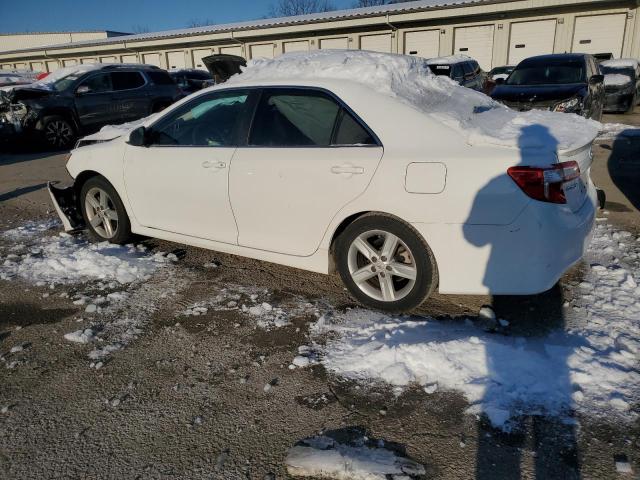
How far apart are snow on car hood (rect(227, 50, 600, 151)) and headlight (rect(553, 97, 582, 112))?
528 centimetres

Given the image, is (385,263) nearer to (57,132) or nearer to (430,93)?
(430,93)

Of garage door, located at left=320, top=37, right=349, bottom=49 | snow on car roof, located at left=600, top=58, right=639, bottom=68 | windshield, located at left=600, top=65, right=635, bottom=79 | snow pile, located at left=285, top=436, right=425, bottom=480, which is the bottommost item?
snow pile, located at left=285, top=436, right=425, bottom=480

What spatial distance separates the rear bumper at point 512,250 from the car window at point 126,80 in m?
11.1

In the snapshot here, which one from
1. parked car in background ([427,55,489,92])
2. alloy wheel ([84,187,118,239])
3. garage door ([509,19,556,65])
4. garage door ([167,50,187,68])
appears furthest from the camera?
garage door ([167,50,187,68])

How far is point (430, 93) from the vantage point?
385 cm

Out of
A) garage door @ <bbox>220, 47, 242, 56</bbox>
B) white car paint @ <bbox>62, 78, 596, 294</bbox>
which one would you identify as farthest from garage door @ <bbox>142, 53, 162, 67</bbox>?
white car paint @ <bbox>62, 78, 596, 294</bbox>

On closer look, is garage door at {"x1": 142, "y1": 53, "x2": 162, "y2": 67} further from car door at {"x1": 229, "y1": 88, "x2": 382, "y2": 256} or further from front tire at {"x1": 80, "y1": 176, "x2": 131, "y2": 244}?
car door at {"x1": 229, "y1": 88, "x2": 382, "y2": 256}

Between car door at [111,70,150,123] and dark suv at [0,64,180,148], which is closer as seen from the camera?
dark suv at [0,64,180,148]

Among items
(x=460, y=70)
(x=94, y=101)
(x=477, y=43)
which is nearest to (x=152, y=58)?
(x=477, y=43)

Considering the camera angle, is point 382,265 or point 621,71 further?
point 621,71

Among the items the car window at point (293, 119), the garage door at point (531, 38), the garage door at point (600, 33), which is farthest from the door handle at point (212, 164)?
the garage door at point (531, 38)

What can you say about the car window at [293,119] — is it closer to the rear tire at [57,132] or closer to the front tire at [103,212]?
the front tire at [103,212]

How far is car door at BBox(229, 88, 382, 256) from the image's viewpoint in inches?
133

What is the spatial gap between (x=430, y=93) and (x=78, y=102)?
10201 mm
